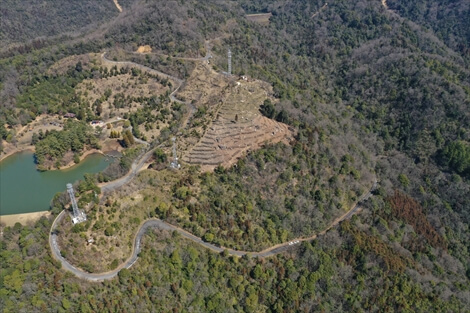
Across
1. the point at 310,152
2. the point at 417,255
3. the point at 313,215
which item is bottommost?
the point at 417,255

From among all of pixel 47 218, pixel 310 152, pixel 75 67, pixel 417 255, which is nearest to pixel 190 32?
pixel 75 67

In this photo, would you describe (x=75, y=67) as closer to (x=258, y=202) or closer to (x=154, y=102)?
(x=154, y=102)

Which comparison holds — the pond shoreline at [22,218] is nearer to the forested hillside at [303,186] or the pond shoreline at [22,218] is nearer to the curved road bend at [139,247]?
the forested hillside at [303,186]

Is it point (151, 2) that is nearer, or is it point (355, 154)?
point (355, 154)

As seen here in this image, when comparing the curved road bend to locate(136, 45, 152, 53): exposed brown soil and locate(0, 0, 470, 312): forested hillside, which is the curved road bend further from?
locate(136, 45, 152, 53): exposed brown soil

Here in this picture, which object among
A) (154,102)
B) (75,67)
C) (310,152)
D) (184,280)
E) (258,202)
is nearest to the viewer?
(184,280)

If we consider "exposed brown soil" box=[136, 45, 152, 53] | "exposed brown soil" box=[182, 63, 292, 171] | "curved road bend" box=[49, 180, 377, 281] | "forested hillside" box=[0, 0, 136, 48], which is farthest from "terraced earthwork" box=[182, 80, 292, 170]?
"forested hillside" box=[0, 0, 136, 48]

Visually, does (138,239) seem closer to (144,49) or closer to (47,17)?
(144,49)

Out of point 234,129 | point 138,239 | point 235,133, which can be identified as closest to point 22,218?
point 138,239
